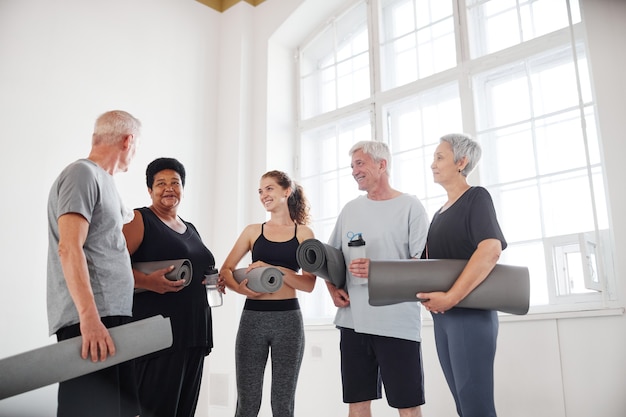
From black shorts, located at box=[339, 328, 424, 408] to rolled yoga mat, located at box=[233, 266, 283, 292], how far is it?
354 mm

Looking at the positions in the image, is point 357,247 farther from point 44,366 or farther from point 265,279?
point 44,366

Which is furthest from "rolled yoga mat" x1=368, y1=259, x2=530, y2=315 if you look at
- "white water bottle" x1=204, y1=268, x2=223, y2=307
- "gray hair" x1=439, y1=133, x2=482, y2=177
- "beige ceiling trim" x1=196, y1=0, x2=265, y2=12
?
"beige ceiling trim" x1=196, y1=0, x2=265, y2=12

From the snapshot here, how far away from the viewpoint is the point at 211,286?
7.27 ft

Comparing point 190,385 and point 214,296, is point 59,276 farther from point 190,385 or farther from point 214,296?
point 214,296

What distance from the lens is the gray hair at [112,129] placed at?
1.80 metres

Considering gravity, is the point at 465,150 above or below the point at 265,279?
above

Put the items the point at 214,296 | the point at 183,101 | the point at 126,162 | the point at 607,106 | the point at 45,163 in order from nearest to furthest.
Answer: the point at 126,162 < the point at 214,296 < the point at 607,106 < the point at 45,163 < the point at 183,101

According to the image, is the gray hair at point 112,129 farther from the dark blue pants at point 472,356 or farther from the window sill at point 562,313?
the window sill at point 562,313

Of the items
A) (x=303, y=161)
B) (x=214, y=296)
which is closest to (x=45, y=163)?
(x=214, y=296)

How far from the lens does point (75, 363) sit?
1.47 meters

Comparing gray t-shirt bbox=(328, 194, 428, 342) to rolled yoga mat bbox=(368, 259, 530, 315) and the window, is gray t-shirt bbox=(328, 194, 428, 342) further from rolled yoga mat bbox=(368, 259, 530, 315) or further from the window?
the window

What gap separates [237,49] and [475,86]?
6.67 feet

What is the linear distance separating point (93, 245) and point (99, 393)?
425mm

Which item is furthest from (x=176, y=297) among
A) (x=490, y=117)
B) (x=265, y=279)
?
(x=490, y=117)
